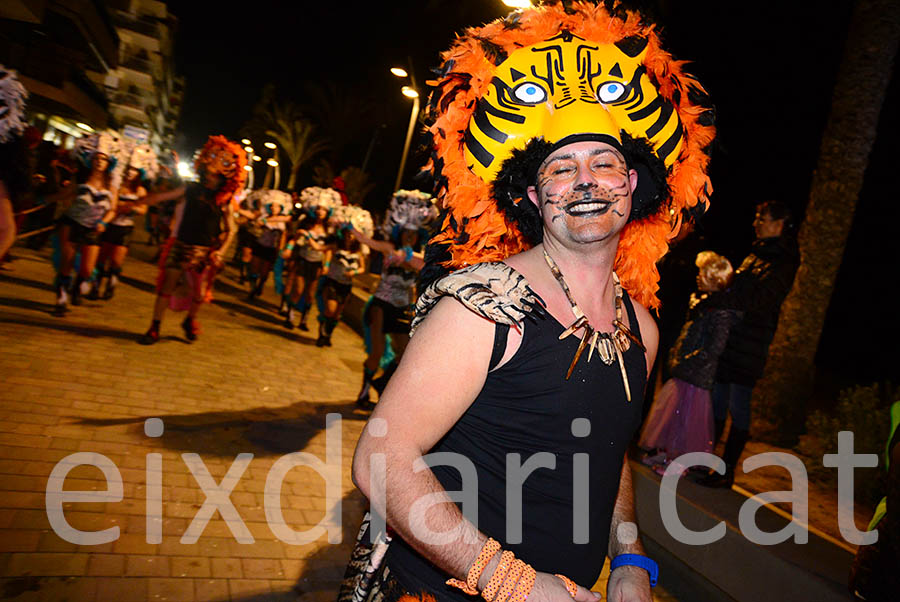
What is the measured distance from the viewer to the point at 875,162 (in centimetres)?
1712

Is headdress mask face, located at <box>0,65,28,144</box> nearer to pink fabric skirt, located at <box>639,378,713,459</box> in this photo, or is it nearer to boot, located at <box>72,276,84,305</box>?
boot, located at <box>72,276,84,305</box>

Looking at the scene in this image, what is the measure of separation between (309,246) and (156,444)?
20.3ft

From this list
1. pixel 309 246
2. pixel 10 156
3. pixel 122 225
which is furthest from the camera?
pixel 309 246

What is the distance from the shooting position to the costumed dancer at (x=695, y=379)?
5.34 m

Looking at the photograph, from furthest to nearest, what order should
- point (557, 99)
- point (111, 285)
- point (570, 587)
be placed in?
point (111, 285) → point (557, 99) → point (570, 587)

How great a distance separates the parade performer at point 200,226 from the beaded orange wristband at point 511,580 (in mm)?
6853

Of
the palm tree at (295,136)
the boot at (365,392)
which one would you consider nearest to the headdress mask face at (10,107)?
the boot at (365,392)

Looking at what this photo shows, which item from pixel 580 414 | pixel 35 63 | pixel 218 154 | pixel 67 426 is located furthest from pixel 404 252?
pixel 35 63

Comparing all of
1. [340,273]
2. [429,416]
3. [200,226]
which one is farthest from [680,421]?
[200,226]

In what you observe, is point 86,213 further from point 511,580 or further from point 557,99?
point 511,580

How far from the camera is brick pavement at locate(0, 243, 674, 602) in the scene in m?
3.01

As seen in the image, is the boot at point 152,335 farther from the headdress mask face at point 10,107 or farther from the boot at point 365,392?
the headdress mask face at point 10,107

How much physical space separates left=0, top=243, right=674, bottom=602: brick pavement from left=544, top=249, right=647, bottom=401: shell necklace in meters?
2.50

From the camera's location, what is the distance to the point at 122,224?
8344 mm
